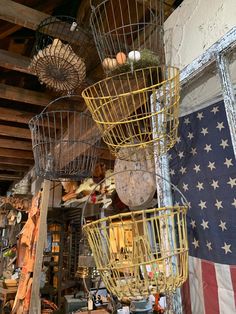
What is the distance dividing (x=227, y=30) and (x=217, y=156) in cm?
47

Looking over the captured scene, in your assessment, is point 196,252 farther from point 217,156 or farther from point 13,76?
point 13,76

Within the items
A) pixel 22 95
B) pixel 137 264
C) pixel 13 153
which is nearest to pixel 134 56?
pixel 137 264

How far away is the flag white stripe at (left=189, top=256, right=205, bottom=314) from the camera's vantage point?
0.97 m

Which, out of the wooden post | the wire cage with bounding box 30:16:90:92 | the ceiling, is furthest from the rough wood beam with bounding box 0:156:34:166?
the wire cage with bounding box 30:16:90:92

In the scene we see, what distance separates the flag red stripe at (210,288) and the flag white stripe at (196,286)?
0.02 metres

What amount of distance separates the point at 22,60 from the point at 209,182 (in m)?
1.72

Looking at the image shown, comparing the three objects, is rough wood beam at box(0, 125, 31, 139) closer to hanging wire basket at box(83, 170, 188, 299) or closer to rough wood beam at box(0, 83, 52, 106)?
rough wood beam at box(0, 83, 52, 106)

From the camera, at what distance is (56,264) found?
462cm

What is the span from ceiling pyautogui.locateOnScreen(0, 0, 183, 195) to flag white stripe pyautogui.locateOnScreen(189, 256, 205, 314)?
50.7 inches

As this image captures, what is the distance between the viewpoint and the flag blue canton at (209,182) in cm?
92

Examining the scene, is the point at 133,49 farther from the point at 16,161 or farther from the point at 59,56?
the point at 16,161

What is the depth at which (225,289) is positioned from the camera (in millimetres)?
890

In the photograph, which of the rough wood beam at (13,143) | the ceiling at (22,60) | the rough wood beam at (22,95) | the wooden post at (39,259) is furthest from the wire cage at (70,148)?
the rough wood beam at (13,143)

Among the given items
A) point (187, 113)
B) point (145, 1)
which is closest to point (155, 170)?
point (187, 113)
